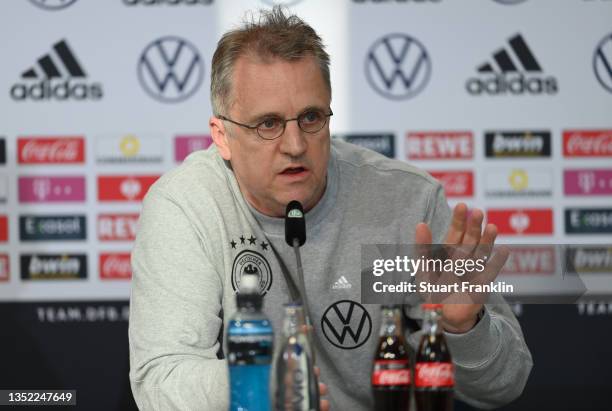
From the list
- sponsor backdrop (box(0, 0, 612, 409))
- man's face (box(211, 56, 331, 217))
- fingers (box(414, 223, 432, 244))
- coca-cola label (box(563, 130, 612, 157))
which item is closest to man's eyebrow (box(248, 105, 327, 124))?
man's face (box(211, 56, 331, 217))

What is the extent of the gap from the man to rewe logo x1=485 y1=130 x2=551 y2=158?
1.41 metres

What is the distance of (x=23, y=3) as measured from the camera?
378cm

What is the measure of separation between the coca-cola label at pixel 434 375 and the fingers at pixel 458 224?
24 cm

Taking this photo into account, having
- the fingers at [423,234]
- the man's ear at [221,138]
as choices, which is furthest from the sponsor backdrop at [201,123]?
the fingers at [423,234]

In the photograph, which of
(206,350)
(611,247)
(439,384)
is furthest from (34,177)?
(439,384)

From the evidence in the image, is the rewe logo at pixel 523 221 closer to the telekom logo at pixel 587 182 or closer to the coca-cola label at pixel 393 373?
the telekom logo at pixel 587 182

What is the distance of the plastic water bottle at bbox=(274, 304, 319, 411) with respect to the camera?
55.7 inches

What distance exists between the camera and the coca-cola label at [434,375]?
1.45m

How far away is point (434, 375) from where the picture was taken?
145cm

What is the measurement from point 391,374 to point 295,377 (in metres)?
0.16

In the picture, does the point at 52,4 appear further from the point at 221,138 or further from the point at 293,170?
the point at 293,170

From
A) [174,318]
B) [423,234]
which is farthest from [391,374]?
[174,318]

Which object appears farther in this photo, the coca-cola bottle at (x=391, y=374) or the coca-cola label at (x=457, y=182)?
the coca-cola label at (x=457, y=182)

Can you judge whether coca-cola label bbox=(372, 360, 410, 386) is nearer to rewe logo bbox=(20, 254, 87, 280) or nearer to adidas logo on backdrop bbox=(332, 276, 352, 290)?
adidas logo on backdrop bbox=(332, 276, 352, 290)
